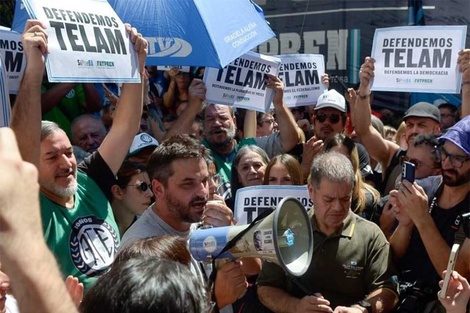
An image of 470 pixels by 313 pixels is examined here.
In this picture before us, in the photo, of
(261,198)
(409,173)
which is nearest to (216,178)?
(261,198)

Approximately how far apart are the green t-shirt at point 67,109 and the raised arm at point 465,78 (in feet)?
9.85

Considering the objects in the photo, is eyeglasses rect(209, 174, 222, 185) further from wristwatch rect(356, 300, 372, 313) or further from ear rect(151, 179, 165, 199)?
wristwatch rect(356, 300, 372, 313)

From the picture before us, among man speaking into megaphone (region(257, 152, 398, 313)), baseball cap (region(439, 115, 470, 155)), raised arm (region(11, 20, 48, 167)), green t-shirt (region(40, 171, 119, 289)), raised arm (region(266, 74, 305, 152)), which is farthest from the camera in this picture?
raised arm (region(266, 74, 305, 152))

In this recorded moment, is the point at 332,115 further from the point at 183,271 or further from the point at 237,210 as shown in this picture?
the point at 183,271

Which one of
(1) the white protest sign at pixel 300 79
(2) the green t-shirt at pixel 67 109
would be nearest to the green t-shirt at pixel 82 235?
(2) the green t-shirt at pixel 67 109

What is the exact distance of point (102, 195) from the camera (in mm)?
3850

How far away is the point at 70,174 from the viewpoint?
367cm

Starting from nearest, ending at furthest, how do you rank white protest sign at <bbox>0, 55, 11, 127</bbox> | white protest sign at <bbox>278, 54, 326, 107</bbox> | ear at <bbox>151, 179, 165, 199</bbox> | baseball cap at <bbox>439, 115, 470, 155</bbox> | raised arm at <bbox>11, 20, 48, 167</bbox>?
1. white protest sign at <bbox>0, 55, 11, 127</bbox>
2. raised arm at <bbox>11, 20, 48, 167</bbox>
3. ear at <bbox>151, 179, 165, 199</bbox>
4. baseball cap at <bbox>439, 115, 470, 155</bbox>
5. white protest sign at <bbox>278, 54, 326, 107</bbox>

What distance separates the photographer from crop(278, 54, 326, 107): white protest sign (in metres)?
6.64

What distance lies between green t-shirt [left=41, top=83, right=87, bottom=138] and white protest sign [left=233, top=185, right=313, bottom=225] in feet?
6.67

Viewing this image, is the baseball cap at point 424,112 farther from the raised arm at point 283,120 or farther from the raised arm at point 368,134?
the raised arm at point 283,120

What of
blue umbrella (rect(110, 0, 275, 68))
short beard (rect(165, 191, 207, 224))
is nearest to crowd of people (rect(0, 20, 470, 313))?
short beard (rect(165, 191, 207, 224))

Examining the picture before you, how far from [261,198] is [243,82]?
1.49 metres

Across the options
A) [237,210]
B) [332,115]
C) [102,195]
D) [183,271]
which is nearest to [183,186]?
[102,195]
